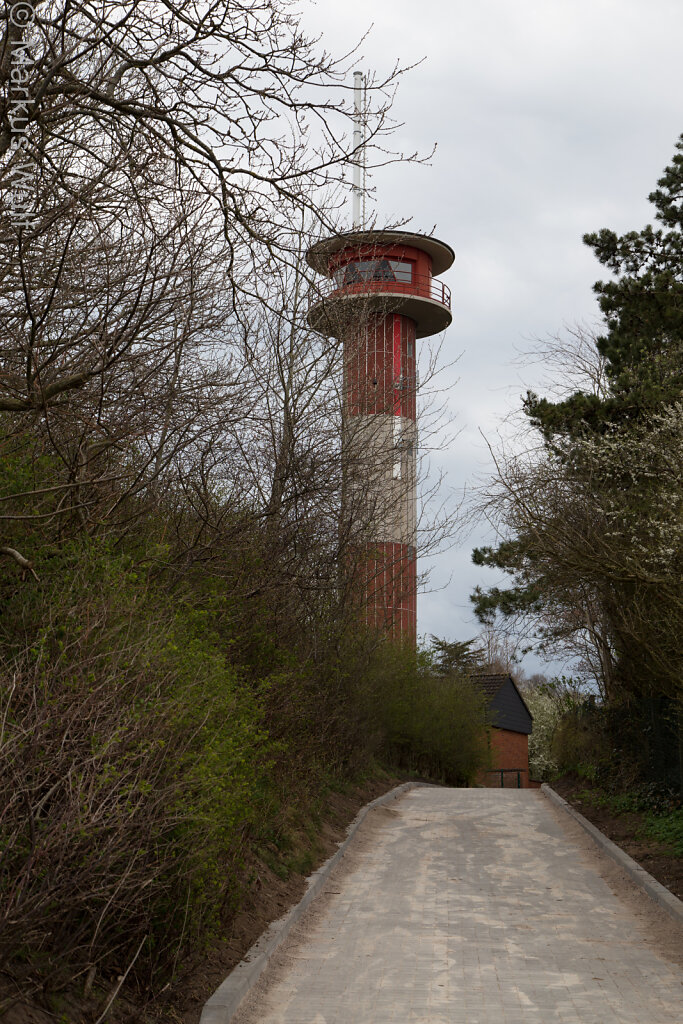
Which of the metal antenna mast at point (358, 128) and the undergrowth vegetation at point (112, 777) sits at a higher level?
the metal antenna mast at point (358, 128)

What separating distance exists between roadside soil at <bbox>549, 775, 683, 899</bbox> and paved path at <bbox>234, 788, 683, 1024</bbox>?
53cm

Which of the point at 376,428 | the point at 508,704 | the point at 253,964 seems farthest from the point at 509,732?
the point at 253,964

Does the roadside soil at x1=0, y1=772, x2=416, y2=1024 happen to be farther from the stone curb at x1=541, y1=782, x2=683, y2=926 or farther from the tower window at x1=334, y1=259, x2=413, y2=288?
the tower window at x1=334, y1=259, x2=413, y2=288

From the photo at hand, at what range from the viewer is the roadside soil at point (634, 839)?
35.8 ft

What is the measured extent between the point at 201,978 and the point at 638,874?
20.5ft

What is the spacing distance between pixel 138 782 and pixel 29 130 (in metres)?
4.85

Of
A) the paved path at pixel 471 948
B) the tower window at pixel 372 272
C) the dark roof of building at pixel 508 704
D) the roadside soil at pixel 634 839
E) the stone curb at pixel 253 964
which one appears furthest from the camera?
the dark roof of building at pixel 508 704

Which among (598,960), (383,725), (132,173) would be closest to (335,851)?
(598,960)

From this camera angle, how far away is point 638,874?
10961mm

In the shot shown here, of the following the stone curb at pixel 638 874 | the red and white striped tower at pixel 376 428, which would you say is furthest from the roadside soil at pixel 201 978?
the red and white striped tower at pixel 376 428

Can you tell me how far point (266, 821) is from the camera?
999cm

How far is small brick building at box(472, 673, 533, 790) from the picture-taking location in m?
39.0

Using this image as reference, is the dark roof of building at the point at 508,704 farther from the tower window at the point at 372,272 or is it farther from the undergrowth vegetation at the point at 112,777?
the undergrowth vegetation at the point at 112,777

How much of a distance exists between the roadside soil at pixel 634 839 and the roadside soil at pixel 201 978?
3.83m
